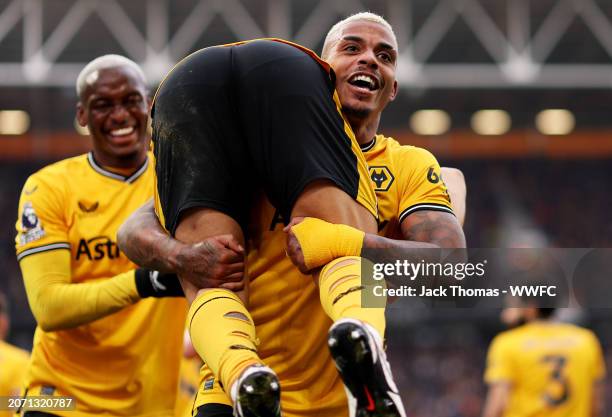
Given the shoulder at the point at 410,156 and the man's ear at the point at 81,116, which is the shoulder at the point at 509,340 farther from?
the shoulder at the point at 410,156

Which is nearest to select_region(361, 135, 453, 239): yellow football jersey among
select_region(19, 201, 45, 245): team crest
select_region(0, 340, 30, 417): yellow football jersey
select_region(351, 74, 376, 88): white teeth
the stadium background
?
select_region(351, 74, 376, 88): white teeth

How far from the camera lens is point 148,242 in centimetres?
378

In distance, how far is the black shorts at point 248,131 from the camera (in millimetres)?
3449

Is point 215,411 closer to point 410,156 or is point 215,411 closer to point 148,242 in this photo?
point 148,242

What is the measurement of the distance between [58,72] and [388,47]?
13198mm

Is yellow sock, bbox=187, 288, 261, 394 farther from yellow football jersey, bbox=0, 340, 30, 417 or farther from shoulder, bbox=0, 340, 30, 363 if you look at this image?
shoulder, bbox=0, 340, 30, 363

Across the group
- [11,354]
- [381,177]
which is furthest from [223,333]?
[11,354]

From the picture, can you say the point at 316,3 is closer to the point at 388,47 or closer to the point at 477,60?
the point at 477,60

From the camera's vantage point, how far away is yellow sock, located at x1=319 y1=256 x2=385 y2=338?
3146 millimetres

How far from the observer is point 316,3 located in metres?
17.0

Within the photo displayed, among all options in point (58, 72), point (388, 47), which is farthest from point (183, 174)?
point (58, 72)

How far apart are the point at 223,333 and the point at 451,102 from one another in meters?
19.9

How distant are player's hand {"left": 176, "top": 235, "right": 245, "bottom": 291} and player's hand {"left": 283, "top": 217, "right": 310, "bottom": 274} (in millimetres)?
170

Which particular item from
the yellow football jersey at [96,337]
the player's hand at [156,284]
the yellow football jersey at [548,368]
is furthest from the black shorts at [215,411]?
the yellow football jersey at [548,368]
